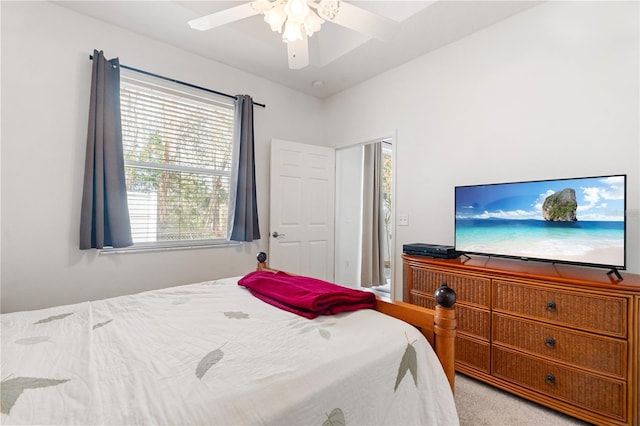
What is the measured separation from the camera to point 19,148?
2.13 m

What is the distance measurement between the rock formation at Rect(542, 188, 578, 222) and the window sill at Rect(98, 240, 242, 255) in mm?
2700

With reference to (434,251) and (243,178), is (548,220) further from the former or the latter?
(243,178)

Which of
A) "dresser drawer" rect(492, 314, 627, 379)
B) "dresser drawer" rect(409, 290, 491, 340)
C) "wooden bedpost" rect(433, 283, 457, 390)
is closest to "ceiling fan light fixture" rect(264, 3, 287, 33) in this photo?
"wooden bedpost" rect(433, 283, 457, 390)

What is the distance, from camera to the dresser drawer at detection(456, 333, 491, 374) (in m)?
1.99

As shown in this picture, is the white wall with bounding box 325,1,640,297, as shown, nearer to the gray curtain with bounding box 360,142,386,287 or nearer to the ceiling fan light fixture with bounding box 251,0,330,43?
the gray curtain with bounding box 360,142,386,287

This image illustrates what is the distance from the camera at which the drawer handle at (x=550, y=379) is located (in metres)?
1.73

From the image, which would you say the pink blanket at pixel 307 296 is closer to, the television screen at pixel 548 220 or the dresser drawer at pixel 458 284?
the dresser drawer at pixel 458 284

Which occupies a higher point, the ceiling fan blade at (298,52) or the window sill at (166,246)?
the ceiling fan blade at (298,52)

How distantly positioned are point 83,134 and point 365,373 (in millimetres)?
2734

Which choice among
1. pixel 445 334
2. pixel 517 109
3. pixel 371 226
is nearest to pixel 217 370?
pixel 445 334

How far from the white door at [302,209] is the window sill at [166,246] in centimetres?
52

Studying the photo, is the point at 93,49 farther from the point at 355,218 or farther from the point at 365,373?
the point at 355,218

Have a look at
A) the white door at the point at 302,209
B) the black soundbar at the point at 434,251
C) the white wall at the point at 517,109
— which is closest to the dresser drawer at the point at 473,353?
the black soundbar at the point at 434,251

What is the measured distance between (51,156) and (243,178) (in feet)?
4.94
